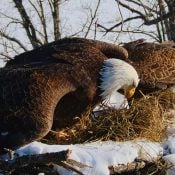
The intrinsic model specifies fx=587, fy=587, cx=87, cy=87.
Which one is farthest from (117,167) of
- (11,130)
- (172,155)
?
(11,130)

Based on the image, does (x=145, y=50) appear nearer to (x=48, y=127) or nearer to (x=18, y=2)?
(x=48, y=127)

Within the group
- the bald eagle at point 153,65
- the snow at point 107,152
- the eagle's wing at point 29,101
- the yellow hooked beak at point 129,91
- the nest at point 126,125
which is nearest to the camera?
the snow at point 107,152

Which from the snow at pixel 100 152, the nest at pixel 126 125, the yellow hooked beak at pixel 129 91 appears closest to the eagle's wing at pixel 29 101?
the snow at pixel 100 152

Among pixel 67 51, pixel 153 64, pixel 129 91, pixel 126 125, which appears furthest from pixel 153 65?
pixel 67 51

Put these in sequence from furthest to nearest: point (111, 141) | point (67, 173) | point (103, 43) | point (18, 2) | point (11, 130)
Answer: point (18, 2), point (103, 43), point (111, 141), point (11, 130), point (67, 173)

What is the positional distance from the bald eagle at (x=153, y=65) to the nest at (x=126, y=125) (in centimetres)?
16

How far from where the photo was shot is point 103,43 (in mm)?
5574

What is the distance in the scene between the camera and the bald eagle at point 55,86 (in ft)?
15.1

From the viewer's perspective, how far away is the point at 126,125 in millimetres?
5305

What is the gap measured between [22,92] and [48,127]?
1.20 feet

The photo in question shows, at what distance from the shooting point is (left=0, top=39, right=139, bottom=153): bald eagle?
461cm

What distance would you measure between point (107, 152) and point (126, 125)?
716mm

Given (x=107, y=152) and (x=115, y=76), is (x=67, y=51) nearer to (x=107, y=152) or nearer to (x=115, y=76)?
Answer: (x=115, y=76)

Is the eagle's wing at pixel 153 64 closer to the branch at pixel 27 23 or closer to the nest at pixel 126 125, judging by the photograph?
the nest at pixel 126 125
